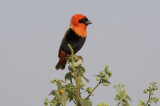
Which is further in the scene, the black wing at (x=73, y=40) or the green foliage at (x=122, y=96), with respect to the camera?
the black wing at (x=73, y=40)

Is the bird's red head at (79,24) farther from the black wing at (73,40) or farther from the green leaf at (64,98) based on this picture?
the green leaf at (64,98)

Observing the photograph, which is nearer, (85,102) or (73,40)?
(85,102)

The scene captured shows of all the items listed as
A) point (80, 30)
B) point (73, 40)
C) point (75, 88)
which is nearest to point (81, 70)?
point (75, 88)

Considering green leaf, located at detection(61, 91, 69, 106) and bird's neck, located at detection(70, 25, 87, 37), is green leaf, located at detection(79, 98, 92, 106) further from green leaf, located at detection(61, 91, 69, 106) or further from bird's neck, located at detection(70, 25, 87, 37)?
bird's neck, located at detection(70, 25, 87, 37)

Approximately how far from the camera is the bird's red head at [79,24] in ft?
21.5

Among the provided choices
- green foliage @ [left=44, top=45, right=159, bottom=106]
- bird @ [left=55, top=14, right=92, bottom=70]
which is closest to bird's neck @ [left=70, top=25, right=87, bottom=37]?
bird @ [left=55, top=14, right=92, bottom=70]

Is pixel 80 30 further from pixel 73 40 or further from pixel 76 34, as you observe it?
pixel 73 40

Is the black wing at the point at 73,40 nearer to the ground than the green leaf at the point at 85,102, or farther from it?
farther from it

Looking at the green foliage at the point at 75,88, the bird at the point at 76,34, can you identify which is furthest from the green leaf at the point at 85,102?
the bird at the point at 76,34

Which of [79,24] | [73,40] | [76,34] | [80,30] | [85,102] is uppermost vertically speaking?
[79,24]

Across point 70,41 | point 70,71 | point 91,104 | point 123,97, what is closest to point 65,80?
point 70,71

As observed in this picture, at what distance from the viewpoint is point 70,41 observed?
6520mm

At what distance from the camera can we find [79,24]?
659 cm

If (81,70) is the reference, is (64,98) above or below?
below
